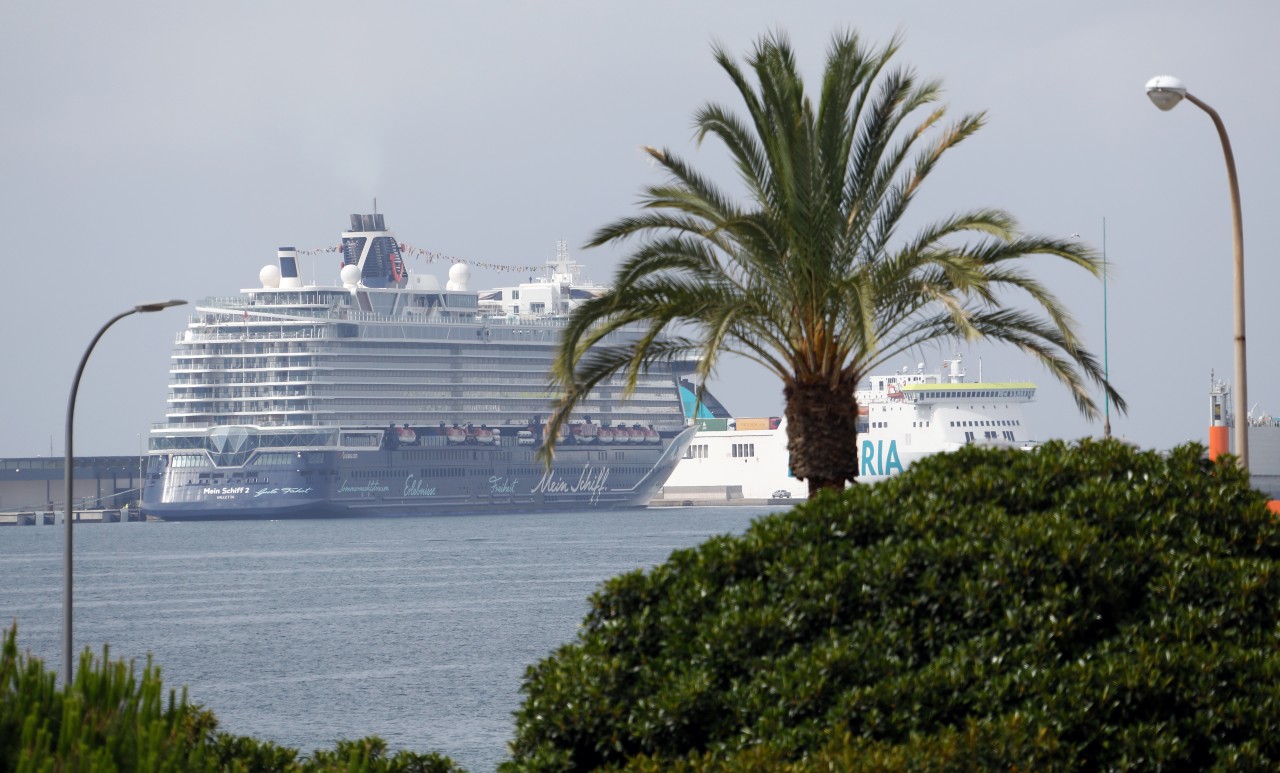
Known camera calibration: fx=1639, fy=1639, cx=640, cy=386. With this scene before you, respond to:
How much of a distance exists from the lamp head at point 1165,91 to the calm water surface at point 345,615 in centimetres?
1068

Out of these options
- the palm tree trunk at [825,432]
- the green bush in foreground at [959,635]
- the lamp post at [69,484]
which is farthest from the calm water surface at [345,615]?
the green bush in foreground at [959,635]

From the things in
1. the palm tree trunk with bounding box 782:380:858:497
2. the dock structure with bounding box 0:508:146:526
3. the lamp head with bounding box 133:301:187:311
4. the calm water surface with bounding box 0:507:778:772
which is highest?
the lamp head with bounding box 133:301:187:311

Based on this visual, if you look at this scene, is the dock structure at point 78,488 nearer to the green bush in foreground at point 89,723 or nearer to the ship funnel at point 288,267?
the ship funnel at point 288,267

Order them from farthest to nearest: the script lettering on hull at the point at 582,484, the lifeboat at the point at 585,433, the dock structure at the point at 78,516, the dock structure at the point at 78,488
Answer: the dock structure at the point at 78,516
the dock structure at the point at 78,488
the lifeboat at the point at 585,433
the script lettering on hull at the point at 582,484

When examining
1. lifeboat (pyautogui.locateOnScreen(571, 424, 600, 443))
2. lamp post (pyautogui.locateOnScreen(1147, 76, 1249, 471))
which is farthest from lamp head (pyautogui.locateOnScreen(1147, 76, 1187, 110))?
lifeboat (pyautogui.locateOnScreen(571, 424, 600, 443))

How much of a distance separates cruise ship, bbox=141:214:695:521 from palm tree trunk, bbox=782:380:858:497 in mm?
76768

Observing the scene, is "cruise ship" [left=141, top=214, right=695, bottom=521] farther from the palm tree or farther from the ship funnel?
the palm tree

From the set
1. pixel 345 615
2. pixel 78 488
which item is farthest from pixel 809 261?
pixel 78 488

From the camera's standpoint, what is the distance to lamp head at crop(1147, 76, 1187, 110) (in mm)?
10836

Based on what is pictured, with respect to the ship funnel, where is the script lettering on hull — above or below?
below

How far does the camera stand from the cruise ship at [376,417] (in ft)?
295

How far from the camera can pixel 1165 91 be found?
10859 millimetres

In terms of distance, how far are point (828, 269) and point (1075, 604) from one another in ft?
22.6

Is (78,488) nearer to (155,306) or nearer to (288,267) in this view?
(288,267)
